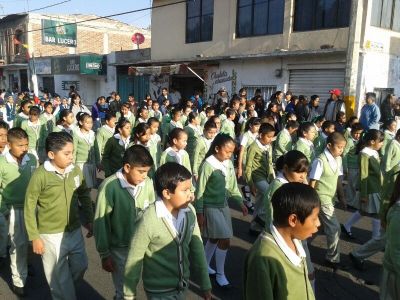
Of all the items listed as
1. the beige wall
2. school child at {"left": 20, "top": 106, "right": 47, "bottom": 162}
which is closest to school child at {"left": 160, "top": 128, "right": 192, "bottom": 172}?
school child at {"left": 20, "top": 106, "right": 47, "bottom": 162}

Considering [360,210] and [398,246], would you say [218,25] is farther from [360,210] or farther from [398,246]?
[398,246]

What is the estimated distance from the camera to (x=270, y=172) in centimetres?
567

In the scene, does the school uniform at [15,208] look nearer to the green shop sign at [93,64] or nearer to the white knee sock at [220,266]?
the white knee sock at [220,266]

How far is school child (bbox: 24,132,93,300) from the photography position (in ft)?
10.7

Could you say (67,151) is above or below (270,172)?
above

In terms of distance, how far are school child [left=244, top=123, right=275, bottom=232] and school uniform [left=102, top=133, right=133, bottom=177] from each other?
187 cm

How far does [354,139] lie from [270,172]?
2.27m

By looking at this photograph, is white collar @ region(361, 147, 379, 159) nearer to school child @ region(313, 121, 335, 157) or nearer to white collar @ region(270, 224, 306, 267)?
school child @ region(313, 121, 335, 157)

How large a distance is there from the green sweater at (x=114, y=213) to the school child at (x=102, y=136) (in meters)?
3.12

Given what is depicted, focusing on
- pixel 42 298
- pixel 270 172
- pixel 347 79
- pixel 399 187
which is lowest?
pixel 42 298

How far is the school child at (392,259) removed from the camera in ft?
8.70

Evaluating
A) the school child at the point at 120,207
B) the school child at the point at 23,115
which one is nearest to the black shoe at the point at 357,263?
the school child at the point at 120,207

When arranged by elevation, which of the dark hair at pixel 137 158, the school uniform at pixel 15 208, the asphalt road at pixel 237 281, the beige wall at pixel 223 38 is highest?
the beige wall at pixel 223 38

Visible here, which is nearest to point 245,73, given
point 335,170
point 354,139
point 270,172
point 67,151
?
point 354,139
